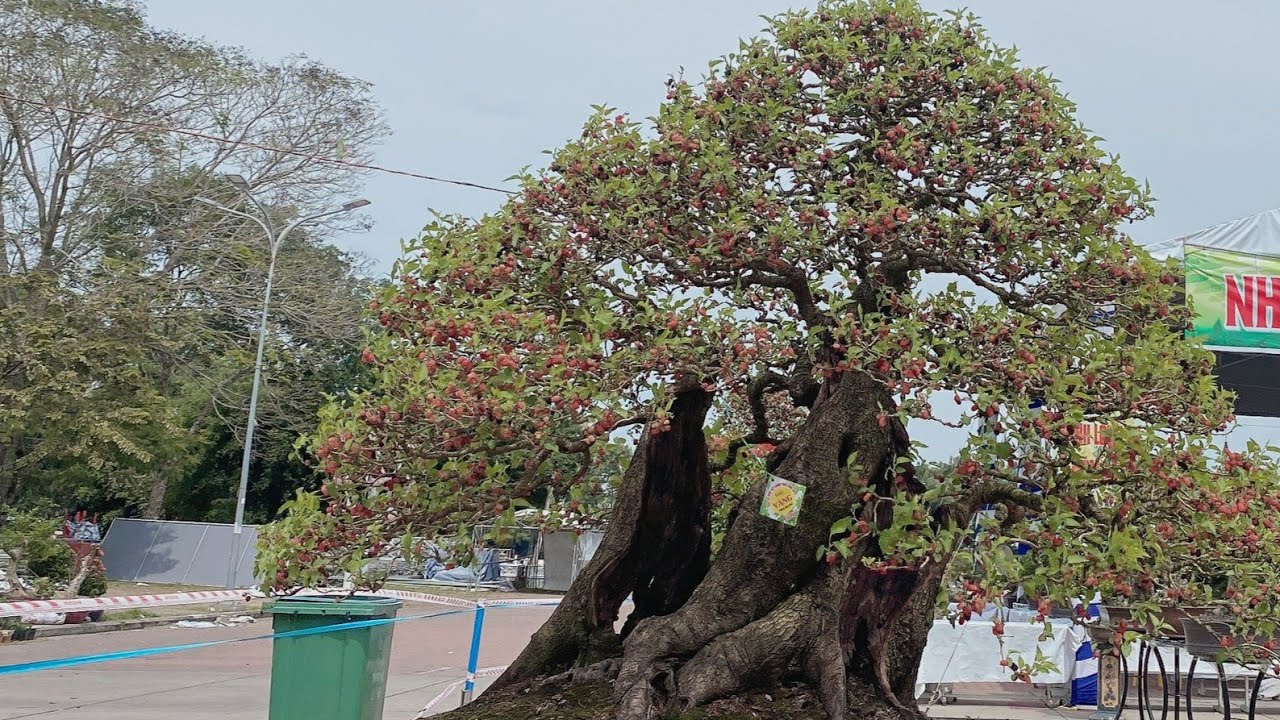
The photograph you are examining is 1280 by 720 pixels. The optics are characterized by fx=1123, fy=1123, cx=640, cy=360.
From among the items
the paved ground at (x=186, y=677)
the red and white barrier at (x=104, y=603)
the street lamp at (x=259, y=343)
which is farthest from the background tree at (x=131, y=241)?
the red and white barrier at (x=104, y=603)

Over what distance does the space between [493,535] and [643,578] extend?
1891 mm

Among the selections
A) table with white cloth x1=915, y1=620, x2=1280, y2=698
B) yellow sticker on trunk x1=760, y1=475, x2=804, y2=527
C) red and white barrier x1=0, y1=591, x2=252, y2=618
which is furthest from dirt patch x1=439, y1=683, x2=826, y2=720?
table with white cloth x1=915, y1=620, x2=1280, y2=698

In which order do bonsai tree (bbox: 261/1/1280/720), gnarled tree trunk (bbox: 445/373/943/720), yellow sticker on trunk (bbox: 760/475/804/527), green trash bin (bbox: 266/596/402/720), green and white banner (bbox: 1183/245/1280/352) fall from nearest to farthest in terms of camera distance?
1. bonsai tree (bbox: 261/1/1280/720)
2. yellow sticker on trunk (bbox: 760/475/804/527)
3. gnarled tree trunk (bbox: 445/373/943/720)
4. green trash bin (bbox: 266/596/402/720)
5. green and white banner (bbox: 1183/245/1280/352)

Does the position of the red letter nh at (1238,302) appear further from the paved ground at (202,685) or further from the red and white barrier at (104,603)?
the red and white barrier at (104,603)

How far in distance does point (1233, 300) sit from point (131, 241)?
2376 centimetres

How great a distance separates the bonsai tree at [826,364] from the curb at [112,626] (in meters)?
13.0

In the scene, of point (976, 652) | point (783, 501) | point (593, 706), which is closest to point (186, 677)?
point (976, 652)

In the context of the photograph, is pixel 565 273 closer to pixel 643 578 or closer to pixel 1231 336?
pixel 643 578

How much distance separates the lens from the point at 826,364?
4750mm

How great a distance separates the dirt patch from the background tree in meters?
19.2

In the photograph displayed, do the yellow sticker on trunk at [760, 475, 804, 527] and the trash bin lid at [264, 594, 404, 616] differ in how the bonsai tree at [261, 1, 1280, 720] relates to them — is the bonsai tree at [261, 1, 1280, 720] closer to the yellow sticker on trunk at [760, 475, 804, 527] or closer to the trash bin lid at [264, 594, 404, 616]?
the yellow sticker on trunk at [760, 475, 804, 527]

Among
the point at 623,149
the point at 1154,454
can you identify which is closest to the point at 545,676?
the point at 623,149

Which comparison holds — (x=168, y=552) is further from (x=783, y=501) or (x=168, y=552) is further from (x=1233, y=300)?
(x=783, y=501)

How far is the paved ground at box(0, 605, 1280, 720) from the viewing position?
9727 millimetres
